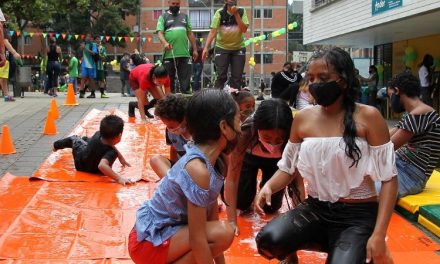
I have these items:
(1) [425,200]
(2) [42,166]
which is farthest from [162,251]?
(2) [42,166]

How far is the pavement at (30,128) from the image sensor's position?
5.84 metres

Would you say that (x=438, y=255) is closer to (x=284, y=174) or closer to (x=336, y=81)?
(x=284, y=174)

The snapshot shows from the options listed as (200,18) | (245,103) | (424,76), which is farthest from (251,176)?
(200,18)

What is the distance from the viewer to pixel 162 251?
2.64 meters

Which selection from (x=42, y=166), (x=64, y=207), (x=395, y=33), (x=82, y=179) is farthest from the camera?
(x=395, y=33)

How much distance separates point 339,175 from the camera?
9.11ft

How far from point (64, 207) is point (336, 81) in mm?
2516

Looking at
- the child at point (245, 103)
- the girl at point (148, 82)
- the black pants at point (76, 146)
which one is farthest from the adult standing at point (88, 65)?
the child at point (245, 103)

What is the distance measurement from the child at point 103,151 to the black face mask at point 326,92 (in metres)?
2.80

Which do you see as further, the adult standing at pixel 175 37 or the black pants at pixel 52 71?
the black pants at pixel 52 71

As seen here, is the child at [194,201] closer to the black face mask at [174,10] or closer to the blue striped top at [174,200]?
the blue striped top at [174,200]

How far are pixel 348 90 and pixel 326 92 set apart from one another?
0.42 feet

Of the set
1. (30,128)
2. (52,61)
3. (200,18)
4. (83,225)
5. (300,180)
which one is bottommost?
(83,225)

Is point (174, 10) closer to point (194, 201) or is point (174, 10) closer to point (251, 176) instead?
point (251, 176)
